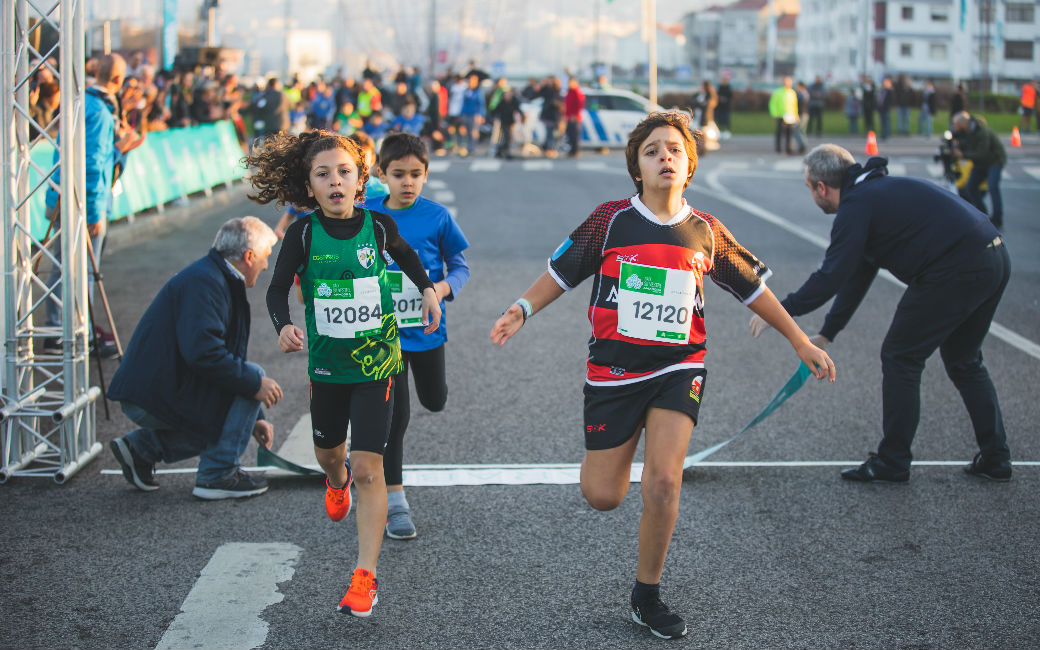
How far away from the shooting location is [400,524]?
5.05 metres

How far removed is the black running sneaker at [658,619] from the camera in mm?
4016

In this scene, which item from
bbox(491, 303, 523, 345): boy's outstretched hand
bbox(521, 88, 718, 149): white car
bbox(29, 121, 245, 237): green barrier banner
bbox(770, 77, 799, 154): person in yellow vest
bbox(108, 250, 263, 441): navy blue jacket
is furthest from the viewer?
bbox(521, 88, 718, 149): white car

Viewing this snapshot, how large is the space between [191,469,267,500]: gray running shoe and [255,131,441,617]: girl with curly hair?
1.19 meters

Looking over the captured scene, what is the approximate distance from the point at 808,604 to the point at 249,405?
113 inches

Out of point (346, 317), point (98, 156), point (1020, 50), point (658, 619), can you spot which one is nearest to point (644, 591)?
point (658, 619)

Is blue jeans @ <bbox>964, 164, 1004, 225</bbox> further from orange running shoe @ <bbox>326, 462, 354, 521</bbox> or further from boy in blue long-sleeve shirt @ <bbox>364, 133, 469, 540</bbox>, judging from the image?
orange running shoe @ <bbox>326, 462, 354, 521</bbox>

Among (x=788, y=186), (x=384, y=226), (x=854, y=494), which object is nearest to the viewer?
(x=384, y=226)

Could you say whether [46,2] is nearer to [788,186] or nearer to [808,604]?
[808,604]

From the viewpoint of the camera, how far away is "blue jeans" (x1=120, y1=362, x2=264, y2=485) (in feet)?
18.3

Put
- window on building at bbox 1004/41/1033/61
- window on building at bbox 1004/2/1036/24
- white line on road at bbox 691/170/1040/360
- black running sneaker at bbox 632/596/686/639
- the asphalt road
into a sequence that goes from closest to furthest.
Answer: black running sneaker at bbox 632/596/686/639 < the asphalt road < white line on road at bbox 691/170/1040/360 < window on building at bbox 1004/2/1036/24 < window on building at bbox 1004/41/1033/61

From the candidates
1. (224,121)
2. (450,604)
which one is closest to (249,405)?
(450,604)

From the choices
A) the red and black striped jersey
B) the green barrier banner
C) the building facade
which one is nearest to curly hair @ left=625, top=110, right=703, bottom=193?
the red and black striped jersey

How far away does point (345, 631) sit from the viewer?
410 centimetres

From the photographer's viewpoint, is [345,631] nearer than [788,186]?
Yes
